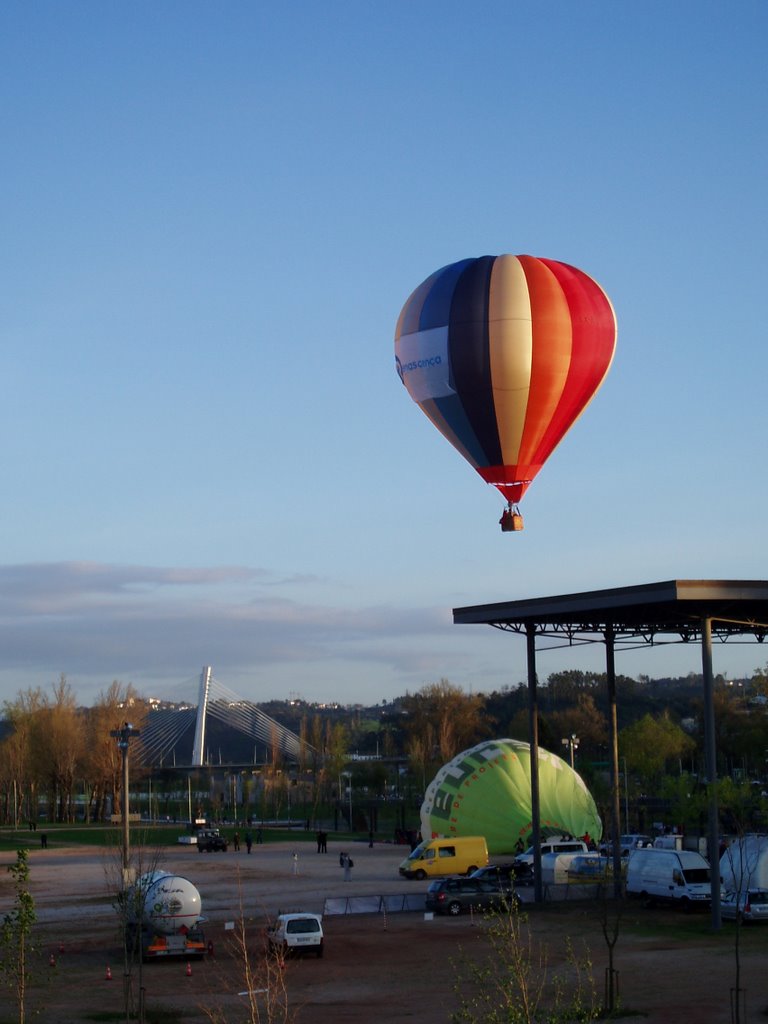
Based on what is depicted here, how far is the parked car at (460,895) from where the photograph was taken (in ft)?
130

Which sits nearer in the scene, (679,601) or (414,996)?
(414,996)

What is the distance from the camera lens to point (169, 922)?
3192cm

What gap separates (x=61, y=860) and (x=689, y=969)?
44.7 metres

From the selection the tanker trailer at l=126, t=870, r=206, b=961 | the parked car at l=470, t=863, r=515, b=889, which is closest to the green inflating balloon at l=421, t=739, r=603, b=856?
the parked car at l=470, t=863, r=515, b=889

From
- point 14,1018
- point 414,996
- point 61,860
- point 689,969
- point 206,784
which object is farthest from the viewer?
point 206,784

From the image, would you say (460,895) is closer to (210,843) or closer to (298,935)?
(298,935)

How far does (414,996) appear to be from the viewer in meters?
26.4

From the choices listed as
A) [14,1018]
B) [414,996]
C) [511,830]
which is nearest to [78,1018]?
[14,1018]

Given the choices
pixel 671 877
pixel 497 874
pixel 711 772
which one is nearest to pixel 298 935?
pixel 711 772

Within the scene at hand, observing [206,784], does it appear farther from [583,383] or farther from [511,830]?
[583,383]

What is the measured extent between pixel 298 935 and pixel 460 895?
9705mm

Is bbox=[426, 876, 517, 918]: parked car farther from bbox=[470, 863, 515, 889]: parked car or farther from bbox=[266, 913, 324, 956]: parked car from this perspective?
bbox=[266, 913, 324, 956]: parked car

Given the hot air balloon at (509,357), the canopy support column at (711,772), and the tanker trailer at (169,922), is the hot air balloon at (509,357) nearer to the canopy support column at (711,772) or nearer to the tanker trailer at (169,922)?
the canopy support column at (711,772)

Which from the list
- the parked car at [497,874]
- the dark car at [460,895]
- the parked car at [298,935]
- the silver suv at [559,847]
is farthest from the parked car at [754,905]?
the silver suv at [559,847]
